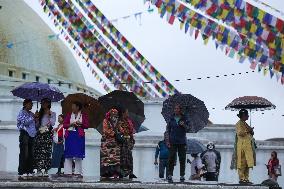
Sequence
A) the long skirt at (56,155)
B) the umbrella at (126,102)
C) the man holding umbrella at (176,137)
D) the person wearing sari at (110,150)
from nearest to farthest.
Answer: the person wearing sari at (110,150)
the man holding umbrella at (176,137)
the umbrella at (126,102)
the long skirt at (56,155)

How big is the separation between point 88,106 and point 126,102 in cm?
131

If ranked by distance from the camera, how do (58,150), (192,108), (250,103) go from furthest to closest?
(58,150) < (250,103) < (192,108)

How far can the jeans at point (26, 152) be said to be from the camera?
13.8 meters

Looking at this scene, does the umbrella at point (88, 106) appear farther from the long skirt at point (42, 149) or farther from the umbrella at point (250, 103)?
the umbrella at point (250, 103)

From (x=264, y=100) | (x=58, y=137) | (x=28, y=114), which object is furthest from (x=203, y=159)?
(x=28, y=114)

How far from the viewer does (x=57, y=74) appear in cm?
3406

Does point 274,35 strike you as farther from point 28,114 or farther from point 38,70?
point 38,70

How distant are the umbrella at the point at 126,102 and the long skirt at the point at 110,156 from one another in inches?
107

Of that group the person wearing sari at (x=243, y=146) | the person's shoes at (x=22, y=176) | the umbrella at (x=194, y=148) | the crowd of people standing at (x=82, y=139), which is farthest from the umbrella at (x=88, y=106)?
the umbrella at (x=194, y=148)

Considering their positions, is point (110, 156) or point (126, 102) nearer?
point (110, 156)

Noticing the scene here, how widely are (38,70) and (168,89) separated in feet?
36.8

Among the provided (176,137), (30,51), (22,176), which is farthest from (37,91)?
(30,51)

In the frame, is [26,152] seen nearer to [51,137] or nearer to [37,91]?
[51,137]

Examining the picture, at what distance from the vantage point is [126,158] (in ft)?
44.9
